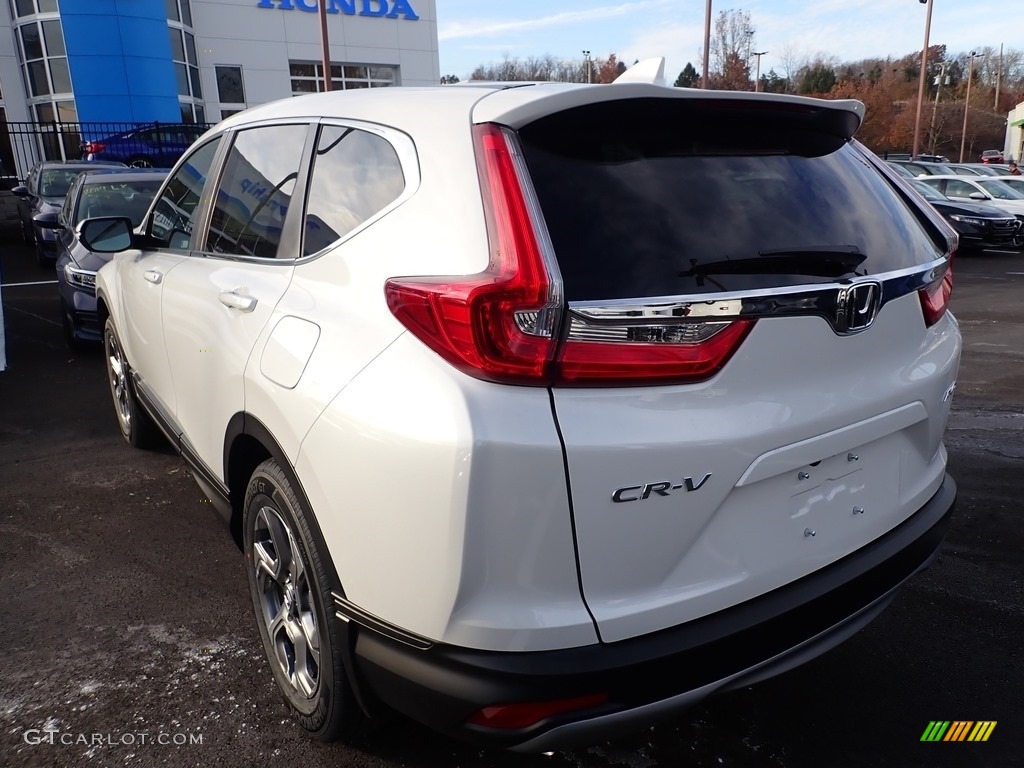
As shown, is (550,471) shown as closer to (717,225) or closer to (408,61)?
(717,225)

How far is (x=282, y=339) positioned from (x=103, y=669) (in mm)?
1444

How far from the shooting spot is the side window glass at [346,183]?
201 cm

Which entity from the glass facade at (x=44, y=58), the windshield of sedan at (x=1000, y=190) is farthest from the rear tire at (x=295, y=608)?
the glass facade at (x=44, y=58)

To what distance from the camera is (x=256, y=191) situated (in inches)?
105

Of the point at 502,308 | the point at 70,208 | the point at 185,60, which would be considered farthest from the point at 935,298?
the point at 185,60

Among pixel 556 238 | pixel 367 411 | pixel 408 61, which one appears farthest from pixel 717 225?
pixel 408 61

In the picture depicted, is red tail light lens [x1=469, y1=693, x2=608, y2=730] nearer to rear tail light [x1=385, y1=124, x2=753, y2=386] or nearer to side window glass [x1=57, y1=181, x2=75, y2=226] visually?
rear tail light [x1=385, y1=124, x2=753, y2=386]

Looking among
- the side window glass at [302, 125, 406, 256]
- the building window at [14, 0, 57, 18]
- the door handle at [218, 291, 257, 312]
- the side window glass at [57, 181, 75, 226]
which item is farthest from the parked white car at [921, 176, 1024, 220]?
the building window at [14, 0, 57, 18]

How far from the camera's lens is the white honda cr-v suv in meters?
1.61

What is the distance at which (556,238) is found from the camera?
1675 millimetres

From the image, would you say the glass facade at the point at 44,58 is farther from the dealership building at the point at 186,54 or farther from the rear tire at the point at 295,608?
the rear tire at the point at 295,608

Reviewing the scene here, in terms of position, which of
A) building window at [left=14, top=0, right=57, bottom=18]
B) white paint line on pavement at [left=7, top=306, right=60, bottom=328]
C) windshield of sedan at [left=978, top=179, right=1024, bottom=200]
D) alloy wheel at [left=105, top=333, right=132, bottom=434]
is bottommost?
white paint line on pavement at [left=7, top=306, right=60, bottom=328]

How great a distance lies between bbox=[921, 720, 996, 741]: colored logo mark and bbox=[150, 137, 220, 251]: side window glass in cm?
315

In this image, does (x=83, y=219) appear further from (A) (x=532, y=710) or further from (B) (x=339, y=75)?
(B) (x=339, y=75)
